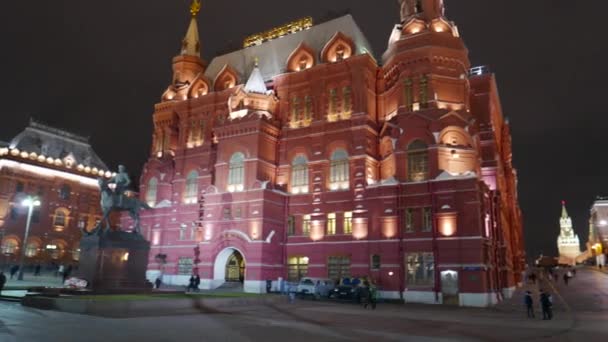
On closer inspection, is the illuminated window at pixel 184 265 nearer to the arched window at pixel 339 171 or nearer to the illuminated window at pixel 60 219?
the arched window at pixel 339 171

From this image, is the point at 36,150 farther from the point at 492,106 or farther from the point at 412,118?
the point at 492,106

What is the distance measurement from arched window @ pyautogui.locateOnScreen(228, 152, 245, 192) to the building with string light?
2984 cm

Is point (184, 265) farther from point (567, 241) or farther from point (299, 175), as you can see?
point (567, 241)

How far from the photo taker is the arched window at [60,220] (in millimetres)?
64081

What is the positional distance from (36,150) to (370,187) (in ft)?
168

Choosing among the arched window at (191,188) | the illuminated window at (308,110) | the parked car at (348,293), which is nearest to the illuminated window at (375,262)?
the parked car at (348,293)

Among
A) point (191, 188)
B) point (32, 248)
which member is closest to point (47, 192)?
point (32, 248)

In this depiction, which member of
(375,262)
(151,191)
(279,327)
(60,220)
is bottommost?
(279,327)

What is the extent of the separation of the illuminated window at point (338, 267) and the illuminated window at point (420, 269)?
5.29m

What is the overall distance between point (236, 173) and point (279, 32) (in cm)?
1889

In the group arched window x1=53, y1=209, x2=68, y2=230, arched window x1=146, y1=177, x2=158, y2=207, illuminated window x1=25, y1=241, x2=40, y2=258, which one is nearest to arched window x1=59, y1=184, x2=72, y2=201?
arched window x1=53, y1=209, x2=68, y2=230

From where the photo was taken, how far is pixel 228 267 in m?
42.1

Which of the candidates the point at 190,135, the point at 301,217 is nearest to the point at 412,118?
the point at 301,217

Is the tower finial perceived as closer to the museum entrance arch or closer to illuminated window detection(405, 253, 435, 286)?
the museum entrance arch
